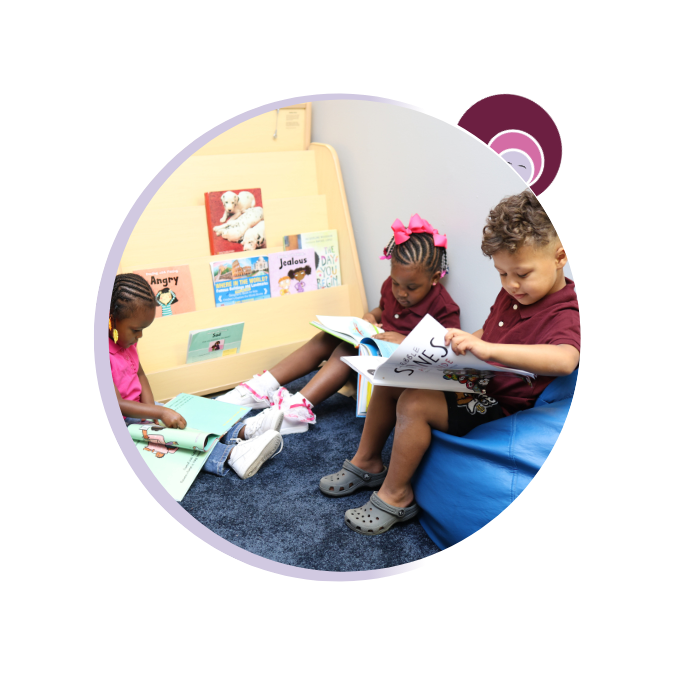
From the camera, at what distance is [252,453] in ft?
4.44

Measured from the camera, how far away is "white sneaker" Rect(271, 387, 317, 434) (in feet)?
5.08

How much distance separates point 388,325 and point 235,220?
25.7 inches

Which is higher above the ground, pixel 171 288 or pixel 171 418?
pixel 171 288

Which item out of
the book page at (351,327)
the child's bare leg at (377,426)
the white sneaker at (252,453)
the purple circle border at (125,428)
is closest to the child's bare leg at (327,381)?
the book page at (351,327)

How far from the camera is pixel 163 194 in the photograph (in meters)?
1.82

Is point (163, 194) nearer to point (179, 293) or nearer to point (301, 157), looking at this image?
point (179, 293)

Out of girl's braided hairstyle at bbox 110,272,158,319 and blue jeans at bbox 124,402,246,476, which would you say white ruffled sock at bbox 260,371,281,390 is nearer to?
blue jeans at bbox 124,402,246,476

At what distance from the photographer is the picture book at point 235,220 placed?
1838 mm

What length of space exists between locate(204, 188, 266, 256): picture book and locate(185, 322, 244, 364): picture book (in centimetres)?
27

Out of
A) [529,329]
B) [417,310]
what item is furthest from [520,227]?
[417,310]

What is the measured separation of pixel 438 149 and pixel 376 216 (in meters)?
0.41

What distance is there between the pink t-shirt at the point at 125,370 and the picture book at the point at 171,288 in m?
0.30

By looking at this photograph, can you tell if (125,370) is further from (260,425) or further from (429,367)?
(429,367)

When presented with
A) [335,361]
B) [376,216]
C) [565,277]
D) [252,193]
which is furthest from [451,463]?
[252,193]
